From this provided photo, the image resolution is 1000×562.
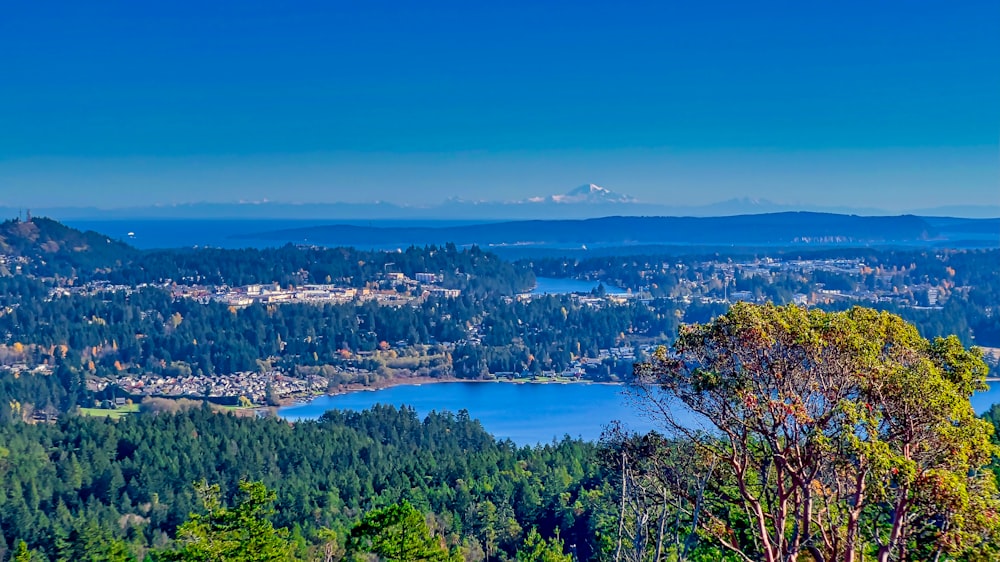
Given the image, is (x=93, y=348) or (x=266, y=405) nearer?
(x=266, y=405)

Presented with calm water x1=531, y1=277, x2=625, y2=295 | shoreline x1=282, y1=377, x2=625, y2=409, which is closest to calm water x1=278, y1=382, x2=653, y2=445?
shoreline x1=282, y1=377, x2=625, y2=409

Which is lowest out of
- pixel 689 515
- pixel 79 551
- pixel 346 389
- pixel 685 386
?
pixel 346 389

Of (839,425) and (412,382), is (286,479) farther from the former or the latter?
(412,382)

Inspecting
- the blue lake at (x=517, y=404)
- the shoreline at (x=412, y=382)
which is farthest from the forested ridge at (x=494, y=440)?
the blue lake at (x=517, y=404)

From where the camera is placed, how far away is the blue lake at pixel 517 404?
121 ft

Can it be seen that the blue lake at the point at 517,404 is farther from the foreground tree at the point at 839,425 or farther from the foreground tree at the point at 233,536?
the foreground tree at the point at 839,425

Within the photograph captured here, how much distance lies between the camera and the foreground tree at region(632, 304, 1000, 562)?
19.3 ft

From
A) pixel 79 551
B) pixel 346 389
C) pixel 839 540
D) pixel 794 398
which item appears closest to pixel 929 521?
pixel 839 540

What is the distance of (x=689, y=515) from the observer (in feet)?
24.1

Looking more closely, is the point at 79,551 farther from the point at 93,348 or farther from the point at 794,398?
the point at 93,348

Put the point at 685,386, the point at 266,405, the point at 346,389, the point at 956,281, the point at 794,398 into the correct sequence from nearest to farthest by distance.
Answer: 1. the point at 794,398
2. the point at 685,386
3. the point at 266,405
4. the point at 346,389
5. the point at 956,281

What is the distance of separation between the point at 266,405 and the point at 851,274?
192ft

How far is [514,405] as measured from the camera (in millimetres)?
44094

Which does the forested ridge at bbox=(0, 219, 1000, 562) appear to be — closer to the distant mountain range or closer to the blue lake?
the blue lake
